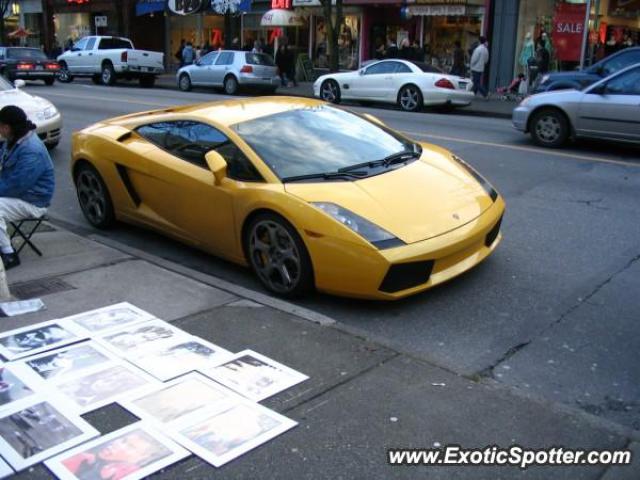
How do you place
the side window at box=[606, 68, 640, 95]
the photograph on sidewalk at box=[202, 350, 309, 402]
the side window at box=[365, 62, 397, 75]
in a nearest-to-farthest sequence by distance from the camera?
the photograph on sidewalk at box=[202, 350, 309, 402] → the side window at box=[606, 68, 640, 95] → the side window at box=[365, 62, 397, 75]

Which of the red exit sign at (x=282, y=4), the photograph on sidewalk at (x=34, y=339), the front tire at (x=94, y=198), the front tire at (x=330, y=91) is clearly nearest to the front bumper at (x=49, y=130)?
the front tire at (x=94, y=198)

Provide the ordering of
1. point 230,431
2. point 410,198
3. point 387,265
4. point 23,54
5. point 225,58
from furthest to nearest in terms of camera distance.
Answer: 1. point 23,54
2. point 225,58
3. point 410,198
4. point 387,265
5. point 230,431

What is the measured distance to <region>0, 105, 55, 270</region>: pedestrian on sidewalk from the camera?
579 cm

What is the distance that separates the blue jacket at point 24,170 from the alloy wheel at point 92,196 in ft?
2.92

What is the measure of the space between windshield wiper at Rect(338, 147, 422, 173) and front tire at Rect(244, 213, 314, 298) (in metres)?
0.71

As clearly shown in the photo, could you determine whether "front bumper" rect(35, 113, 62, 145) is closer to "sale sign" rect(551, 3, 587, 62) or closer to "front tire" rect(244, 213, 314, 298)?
"front tire" rect(244, 213, 314, 298)

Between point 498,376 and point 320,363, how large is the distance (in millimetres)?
1012

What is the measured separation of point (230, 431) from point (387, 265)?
1662 millimetres

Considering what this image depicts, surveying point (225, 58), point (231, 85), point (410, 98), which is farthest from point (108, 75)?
point (410, 98)

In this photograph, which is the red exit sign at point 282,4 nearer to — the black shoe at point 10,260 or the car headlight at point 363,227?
the black shoe at point 10,260

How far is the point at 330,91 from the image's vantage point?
2045cm

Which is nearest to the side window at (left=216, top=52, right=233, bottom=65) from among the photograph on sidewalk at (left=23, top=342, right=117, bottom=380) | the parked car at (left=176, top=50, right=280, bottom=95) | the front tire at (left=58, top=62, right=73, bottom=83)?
the parked car at (left=176, top=50, right=280, bottom=95)

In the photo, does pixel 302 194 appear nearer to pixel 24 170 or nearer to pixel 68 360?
pixel 68 360

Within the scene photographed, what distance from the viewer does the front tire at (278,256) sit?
493 centimetres
